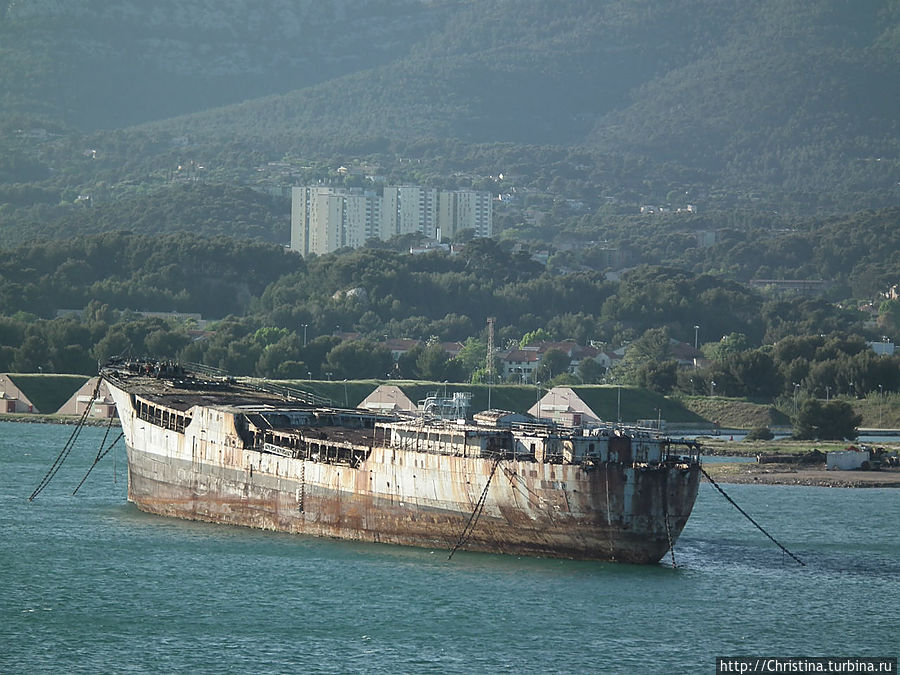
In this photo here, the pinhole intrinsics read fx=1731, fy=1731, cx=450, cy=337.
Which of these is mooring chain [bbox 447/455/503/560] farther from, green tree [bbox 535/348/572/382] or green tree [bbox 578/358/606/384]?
green tree [bbox 535/348/572/382]

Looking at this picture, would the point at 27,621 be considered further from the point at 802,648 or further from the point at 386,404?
the point at 386,404

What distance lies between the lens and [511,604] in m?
54.9

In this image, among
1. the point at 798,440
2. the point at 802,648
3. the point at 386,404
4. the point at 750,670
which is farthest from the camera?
the point at 386,404

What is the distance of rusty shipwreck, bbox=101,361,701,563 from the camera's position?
5969 centimetres

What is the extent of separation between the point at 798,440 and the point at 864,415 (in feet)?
71.8

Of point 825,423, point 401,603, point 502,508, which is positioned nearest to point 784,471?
point 825,423

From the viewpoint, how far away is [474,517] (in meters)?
61.6

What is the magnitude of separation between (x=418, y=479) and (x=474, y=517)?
108 inches

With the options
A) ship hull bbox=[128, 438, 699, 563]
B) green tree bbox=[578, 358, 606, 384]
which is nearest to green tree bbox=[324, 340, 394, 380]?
green tree bbox=[578, 358, 606, 384]

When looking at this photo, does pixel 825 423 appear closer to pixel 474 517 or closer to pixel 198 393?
pixel 198 393

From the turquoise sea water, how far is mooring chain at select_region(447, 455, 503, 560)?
604mm

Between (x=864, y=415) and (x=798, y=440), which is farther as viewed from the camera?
(x=864, y=415)

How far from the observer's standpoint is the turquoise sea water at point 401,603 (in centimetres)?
4962

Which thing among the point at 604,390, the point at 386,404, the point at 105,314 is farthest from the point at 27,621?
the point at 105,314
